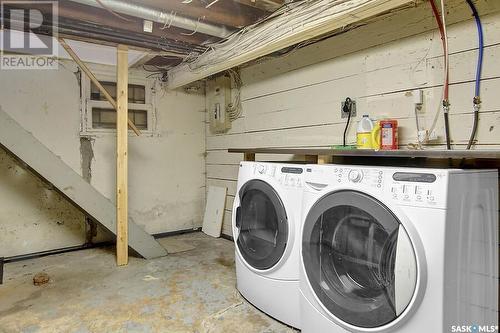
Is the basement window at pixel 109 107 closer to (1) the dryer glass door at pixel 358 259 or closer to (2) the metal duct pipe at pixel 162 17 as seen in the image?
(2) the metal duct pipe at pixel 162 17

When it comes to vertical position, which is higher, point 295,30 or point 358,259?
point 295,30

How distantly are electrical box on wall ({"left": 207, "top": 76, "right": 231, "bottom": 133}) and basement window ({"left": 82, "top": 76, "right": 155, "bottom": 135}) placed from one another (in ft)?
2.28

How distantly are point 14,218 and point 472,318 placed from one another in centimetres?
351

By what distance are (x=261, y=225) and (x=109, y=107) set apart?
2.33 metres

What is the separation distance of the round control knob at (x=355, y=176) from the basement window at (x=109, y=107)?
9.08ft

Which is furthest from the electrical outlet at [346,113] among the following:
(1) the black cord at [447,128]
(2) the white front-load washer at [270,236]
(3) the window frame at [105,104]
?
(3) the window frame at [105,104]

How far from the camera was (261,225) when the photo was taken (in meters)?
2.01

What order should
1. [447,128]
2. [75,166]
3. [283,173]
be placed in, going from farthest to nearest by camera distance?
[75,166] → [283,173] → [447,128]

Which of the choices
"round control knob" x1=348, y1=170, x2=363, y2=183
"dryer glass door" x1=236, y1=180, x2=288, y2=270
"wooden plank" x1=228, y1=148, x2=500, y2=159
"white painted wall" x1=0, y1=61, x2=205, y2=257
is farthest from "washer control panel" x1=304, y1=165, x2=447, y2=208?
"white painted wall" x1=0, y1=61, x2=205, y2=257

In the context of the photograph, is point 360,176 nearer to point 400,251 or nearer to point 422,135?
point 400,251

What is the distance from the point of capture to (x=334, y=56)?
234 centimetres

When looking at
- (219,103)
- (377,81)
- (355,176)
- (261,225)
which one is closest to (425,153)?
(355,176)

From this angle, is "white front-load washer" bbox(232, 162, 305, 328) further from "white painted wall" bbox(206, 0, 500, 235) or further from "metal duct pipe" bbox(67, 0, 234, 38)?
"metal duct pipe" bbox(67, 0, 234, 38)

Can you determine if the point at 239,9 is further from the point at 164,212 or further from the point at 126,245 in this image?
the point at 164,212
